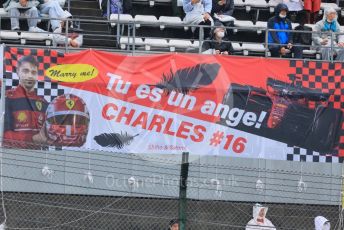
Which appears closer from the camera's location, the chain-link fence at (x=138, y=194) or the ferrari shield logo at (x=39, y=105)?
the chain-link fence at (x=138, y=194)

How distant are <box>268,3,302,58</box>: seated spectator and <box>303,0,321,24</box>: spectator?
1689 millimetres

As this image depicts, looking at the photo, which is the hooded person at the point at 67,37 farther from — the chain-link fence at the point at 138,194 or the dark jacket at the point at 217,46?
the dark jacket at the point at 217,46

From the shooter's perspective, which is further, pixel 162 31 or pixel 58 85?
pixel 162 31

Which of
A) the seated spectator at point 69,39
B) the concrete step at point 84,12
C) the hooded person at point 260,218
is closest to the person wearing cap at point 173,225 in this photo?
the hooded person at point 260,218

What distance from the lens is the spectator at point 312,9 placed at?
22.5m

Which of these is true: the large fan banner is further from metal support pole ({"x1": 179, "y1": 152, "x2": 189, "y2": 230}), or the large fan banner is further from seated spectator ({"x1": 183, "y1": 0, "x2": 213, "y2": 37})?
metal support pole ({"x1": 179, "y1": 152, "x2": 189, "y2": 230})

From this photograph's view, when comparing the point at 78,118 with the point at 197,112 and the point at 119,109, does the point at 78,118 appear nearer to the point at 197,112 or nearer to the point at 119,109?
the point at 119,109

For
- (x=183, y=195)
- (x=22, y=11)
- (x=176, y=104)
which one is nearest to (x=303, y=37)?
(x=176, y=104)

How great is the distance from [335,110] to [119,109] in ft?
12.3

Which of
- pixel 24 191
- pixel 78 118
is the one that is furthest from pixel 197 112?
pixel 24 191

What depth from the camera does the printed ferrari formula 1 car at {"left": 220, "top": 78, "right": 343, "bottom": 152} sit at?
1884cm

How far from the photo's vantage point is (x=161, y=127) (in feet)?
61.1

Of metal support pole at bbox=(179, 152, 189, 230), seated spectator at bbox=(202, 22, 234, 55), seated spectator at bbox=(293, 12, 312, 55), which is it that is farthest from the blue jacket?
metal support pole at bbox=(179, 152, 189, 230)

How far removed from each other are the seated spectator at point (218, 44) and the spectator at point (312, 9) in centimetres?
291
